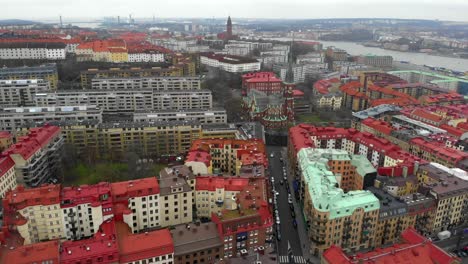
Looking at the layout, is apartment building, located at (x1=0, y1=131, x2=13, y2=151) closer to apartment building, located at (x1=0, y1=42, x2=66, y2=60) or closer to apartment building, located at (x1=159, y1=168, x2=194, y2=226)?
apartment building, located at (x1=159, y1=168, x2=194, y2=226)

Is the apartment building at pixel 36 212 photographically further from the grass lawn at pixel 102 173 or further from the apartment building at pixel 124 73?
the apartment building at pixel 124 73

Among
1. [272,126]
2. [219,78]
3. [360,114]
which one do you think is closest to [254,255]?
[272,126]

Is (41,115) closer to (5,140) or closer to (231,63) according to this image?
(5,140)

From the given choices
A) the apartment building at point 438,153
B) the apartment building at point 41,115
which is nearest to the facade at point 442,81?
the apartment building at point 438,153

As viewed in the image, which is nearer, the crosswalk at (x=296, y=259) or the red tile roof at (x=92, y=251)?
the red tile roof at (x=92, y=251)

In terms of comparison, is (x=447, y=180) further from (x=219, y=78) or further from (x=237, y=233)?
(x=219, y=78)

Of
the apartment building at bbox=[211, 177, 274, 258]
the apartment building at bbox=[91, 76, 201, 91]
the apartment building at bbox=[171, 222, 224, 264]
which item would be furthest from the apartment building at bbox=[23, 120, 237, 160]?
the apartment building at bbox=[91, 76, 201, 91]

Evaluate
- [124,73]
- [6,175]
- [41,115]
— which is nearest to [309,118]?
[124,73]
